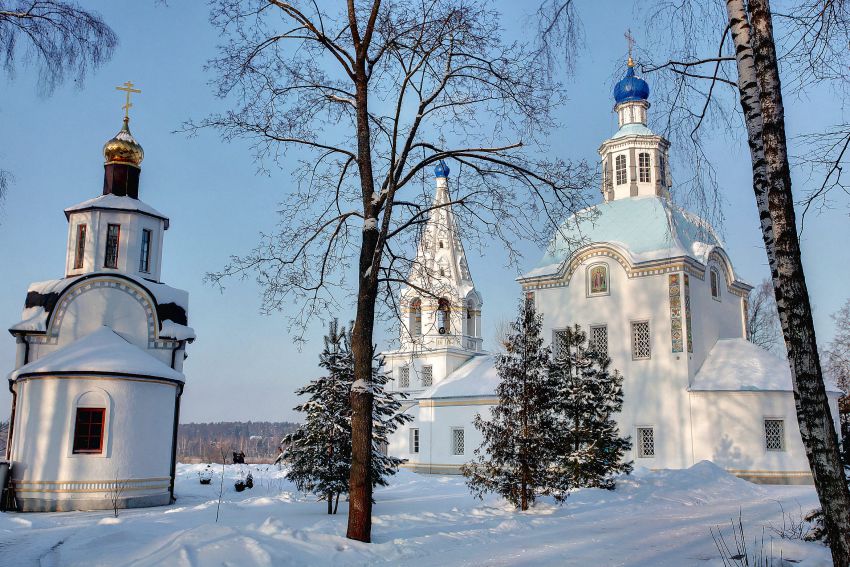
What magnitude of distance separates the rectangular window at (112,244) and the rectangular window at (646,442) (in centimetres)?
1748

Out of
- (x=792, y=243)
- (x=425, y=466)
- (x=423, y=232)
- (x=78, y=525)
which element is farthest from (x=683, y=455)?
(x=792, y=243)

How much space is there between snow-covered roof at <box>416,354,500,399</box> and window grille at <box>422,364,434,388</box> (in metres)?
2.80

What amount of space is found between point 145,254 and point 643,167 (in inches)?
760

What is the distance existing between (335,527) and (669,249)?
1702 centimetres

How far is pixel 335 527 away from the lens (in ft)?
35.6

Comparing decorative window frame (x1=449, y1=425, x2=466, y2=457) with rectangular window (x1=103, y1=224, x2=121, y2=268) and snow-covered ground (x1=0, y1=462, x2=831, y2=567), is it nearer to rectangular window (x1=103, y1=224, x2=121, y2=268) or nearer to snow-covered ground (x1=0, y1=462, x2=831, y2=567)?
snow-covered ground (x1=0, y1=462, x2=831, y2=567)

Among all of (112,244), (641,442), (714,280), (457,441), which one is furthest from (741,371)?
(112,244)

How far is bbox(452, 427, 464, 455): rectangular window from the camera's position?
104 ft

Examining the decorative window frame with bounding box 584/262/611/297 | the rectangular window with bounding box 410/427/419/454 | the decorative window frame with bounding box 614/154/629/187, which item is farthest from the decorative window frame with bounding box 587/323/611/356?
the rectangular window with bounding box 410/427/419/454

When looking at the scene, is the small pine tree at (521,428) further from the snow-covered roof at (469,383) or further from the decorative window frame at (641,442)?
the snow-covered roof at (469,383)

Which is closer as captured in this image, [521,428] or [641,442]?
[521,428]

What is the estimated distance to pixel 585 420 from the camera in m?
16.8

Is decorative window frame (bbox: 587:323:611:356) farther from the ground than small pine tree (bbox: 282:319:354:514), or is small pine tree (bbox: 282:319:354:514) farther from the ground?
decorative window frame (bbox: 587:323:611:356)

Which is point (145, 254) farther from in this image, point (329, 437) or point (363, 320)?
point (363, 320)
